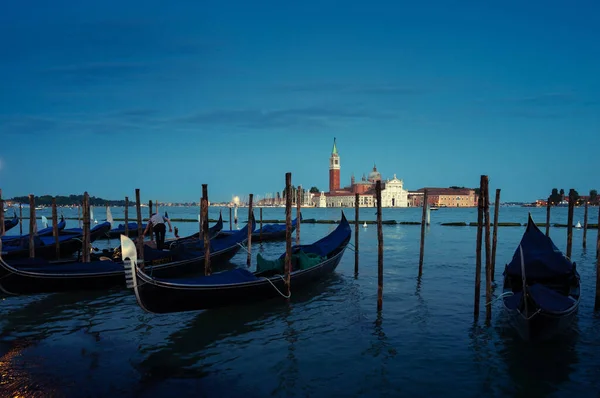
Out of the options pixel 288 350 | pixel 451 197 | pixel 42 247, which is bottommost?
pixel 288 350

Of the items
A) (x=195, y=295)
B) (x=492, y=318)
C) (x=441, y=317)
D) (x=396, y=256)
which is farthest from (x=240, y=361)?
(x=396, y=256)

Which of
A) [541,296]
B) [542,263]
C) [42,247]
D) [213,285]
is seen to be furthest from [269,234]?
[541,296]

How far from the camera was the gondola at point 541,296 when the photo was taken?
5.04m

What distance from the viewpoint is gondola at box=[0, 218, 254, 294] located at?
7.01 m

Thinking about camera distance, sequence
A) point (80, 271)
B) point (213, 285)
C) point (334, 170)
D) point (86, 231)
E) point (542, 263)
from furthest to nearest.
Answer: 1. point (334, 170)
2. point (86, 231)
3. point (80, 271)
4. point (542, 263)
5. point (213, 285)

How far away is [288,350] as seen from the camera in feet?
17.3

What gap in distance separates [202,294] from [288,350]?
1.44 meters

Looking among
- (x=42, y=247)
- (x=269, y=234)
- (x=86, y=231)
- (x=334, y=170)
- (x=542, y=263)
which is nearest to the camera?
(x=542, y=263)

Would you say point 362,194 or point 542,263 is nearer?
point 542,263

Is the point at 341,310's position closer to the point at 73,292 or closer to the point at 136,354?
the point at 136,354

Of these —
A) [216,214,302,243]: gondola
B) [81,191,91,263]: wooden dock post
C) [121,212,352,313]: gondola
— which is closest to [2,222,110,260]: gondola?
[81,191,91,263]: wooden dock post

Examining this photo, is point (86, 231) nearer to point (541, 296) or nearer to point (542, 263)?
point (541, 296)

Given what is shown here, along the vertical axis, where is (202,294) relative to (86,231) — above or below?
below

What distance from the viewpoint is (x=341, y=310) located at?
7.05 meters
